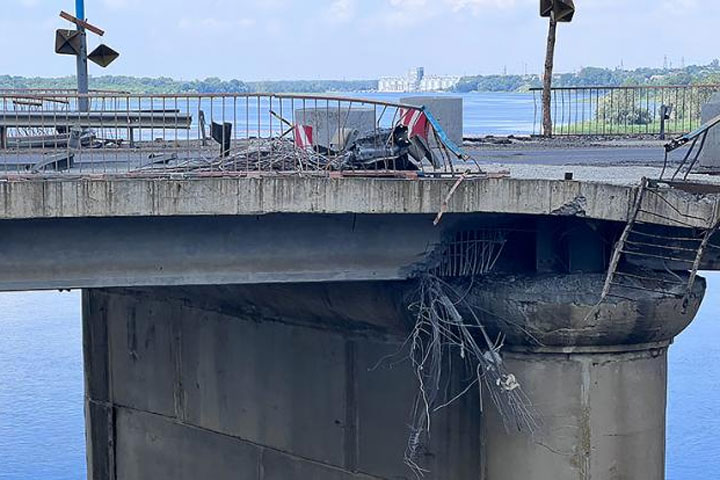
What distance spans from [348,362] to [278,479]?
7.45ft

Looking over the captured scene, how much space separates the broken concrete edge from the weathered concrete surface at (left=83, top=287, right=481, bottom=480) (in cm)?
282

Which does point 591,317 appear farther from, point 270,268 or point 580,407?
point 270,268

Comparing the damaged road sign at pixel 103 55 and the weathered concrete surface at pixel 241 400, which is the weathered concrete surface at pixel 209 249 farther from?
the damaged road sign at pixel 103 55

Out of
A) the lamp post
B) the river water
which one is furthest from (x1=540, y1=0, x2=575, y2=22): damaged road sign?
the river water

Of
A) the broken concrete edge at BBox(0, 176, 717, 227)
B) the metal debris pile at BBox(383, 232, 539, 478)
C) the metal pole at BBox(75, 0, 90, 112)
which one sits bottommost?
the metal debris pile at BBox(383, 232, 539, 478)

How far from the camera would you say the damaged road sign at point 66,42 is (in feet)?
72.6

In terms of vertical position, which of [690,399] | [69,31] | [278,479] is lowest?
[690,399]

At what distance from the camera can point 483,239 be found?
506 inches

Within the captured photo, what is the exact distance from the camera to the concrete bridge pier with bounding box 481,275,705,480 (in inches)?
471

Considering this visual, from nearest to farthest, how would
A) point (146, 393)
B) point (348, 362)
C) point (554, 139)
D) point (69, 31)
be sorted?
point (348, 362) → point (146, 393) → point (69, 31) → point (554, 139)

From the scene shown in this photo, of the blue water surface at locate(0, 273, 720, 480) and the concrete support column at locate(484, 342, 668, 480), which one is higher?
the concrete support column at locate(484, 342, 668, 480)

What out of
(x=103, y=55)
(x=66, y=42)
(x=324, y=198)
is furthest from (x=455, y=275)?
(x=103, y=55)

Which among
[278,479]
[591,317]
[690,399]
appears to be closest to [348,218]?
[591,317]

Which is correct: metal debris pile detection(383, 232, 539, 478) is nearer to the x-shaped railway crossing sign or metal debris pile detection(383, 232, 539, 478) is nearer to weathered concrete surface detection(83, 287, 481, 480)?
weathered concrete surface detection(83, 287, 481, 480)
